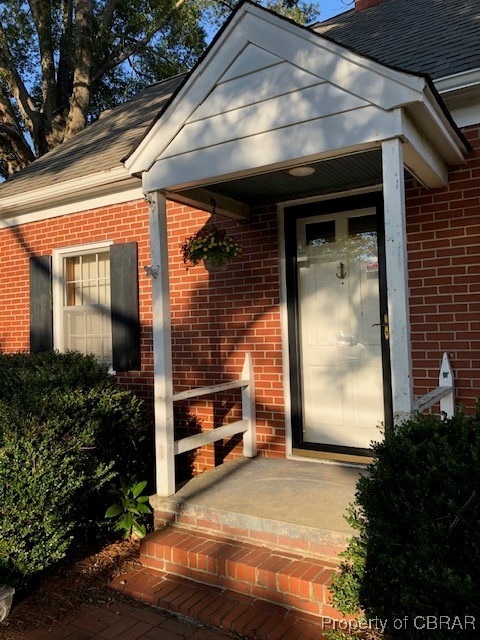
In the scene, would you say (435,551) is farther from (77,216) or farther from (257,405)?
(77,216)

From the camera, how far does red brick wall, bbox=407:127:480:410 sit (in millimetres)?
3820

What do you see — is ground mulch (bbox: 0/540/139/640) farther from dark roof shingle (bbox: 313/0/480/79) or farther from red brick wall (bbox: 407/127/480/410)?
dark roof shingle (bbox: 313/0/480/79)

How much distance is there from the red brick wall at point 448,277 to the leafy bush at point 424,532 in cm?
148

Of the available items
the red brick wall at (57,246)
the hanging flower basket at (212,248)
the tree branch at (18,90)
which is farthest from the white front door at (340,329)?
the tree branch at (18,90)

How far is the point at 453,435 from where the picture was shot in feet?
7.91

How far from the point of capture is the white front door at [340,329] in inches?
176

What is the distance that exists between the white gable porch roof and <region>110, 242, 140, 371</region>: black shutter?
5.97ft

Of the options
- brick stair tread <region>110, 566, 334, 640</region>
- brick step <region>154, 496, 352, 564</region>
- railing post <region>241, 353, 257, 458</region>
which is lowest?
brick stair tread <region>110, 566, 334, 640</region>

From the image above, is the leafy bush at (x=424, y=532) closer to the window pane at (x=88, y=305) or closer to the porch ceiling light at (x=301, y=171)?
the porch ceiling light at (x=301, y=171)

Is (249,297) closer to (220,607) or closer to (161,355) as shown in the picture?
(161,355)

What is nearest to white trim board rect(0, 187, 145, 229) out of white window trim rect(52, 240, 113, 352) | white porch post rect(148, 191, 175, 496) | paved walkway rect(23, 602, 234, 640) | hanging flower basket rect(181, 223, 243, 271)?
white window trim rect(52, 240, 113, 352)

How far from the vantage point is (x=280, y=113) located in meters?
3.32

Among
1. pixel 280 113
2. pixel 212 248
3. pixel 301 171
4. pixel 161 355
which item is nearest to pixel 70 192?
Result: pixel 212 248

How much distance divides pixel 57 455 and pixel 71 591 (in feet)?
2.78
